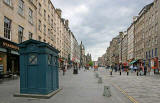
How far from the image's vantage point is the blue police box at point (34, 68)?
7.36m

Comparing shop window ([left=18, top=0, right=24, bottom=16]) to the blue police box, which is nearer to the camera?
the blue police box

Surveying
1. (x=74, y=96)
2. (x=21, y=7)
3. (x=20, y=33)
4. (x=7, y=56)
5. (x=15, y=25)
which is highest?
(x=21, y=7)

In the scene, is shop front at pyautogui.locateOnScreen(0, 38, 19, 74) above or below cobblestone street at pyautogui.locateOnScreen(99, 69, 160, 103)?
above

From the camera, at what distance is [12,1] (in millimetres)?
17984

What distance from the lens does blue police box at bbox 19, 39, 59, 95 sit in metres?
7.36

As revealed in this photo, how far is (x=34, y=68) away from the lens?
7.49 m

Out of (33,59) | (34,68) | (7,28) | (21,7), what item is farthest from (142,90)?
(21,7)

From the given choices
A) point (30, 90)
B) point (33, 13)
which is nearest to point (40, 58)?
point (30, 90)

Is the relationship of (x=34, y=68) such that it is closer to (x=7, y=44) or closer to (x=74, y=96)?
(x=74, y=96)

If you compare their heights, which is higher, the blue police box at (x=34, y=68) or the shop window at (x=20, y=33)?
the shop window at (x=20, y=33)

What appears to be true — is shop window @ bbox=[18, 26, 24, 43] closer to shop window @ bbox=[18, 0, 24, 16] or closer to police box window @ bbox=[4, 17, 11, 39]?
shop window @ bbox=[18, 0, 24, 16]

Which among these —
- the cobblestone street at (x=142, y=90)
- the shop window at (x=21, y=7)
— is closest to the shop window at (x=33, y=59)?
the cobblestone street at (x=142, y=90)

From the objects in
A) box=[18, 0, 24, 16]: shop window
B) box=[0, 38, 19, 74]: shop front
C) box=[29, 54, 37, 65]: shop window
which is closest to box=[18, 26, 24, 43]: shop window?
box=[18, 0, 24, 16]: shop window

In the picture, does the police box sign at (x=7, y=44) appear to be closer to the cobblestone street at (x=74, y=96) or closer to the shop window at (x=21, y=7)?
the shop window at (x=21, y=7)
